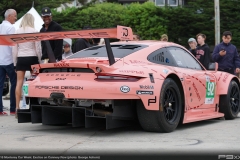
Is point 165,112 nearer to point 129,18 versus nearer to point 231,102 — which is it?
point 231,102

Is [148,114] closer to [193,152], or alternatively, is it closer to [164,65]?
[164,65]

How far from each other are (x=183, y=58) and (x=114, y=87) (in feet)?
7.01

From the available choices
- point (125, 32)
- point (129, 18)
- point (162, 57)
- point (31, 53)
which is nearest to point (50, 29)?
point (31, 53)

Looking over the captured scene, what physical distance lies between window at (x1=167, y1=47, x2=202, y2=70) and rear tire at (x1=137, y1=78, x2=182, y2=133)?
2.67ft

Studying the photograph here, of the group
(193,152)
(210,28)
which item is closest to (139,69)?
Answer: (193,152)

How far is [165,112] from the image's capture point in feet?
27.2

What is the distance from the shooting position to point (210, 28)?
42531mm

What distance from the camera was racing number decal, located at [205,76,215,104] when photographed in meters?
9.67

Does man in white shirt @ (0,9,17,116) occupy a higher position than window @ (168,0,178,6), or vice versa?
window @ (168,0,178,6)

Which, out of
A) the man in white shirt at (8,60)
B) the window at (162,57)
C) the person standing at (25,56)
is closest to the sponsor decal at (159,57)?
the window at (162,57)

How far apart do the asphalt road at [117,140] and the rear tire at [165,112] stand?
0.11 metres

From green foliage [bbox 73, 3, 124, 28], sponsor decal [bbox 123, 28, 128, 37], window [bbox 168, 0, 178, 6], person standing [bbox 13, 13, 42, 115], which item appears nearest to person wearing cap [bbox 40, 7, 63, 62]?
person standing [bbox 13, 13, 42, 115]

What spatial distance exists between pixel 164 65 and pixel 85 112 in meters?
1.54

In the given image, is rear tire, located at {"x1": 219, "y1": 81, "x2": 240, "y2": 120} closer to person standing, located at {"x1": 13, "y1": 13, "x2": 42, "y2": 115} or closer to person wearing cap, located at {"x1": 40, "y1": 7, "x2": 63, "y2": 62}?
person wearing cap, located at {"x1": 40, "y1": 7, "x2": 63, "y2": 62}
